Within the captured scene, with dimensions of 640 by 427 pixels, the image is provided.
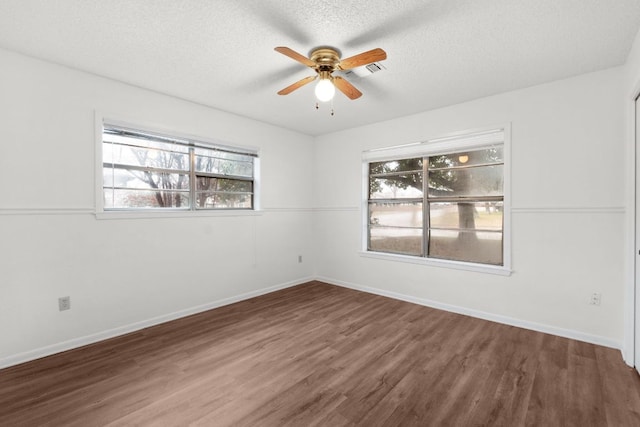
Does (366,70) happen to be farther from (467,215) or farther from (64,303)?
(64,303)

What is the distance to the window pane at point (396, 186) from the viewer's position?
4191 mm

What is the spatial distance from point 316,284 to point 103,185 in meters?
3.24

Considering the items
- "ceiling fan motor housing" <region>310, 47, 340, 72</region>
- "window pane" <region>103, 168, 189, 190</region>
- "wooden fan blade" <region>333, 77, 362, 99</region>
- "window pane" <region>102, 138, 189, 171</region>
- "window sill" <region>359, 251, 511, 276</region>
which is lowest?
"window sill" <region>359, 251, 511, 276</region>

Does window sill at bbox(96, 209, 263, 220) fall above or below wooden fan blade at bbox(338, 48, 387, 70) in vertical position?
below

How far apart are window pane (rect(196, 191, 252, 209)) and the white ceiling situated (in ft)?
4.23

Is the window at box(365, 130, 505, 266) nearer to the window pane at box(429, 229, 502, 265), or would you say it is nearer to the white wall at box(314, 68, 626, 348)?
the window pane at box(429, 229, 502, 265)

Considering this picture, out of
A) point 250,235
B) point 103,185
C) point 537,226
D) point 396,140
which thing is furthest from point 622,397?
point 103,185

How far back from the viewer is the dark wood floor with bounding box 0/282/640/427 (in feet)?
6.02

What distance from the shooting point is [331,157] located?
4980 mm

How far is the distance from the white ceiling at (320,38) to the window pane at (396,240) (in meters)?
1.97

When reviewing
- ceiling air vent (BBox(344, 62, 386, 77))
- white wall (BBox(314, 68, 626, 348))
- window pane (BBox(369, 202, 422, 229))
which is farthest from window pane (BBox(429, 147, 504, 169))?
ceiling air vent (BBox(344, 62, 386, 77))

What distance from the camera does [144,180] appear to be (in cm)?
331

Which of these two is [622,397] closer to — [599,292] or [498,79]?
[599,292]

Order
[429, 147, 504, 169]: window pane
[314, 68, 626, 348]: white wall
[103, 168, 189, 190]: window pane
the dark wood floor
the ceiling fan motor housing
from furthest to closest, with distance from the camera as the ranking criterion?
[429, 147, 504, 169]: window pane < [103, 168, 189, 190]: window pane < [314, 68, 626, 348]: white wall < the ceiling fan motor housing < the dark wood floor
